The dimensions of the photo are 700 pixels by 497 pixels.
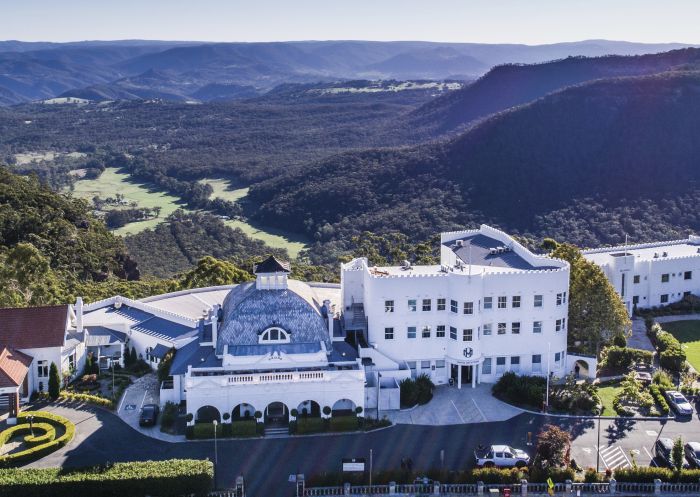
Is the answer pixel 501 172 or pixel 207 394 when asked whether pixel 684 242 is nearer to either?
pixel 501 172

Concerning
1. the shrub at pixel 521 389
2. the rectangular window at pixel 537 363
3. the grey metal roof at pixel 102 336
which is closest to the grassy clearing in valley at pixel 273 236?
the grey metal roof at pixel 102 336

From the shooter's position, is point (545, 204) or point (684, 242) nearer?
point (684, 242)

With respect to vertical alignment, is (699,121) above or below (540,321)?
above

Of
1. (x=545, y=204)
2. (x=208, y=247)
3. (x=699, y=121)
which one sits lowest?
(x=208, y=247)

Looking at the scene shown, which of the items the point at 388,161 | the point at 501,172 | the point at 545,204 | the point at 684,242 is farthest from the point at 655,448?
the point at 388,161

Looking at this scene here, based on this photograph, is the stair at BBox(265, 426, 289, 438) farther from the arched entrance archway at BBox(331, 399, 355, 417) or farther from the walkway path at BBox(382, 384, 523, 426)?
the walkway path at BBox(382, 384, 523, 426)
